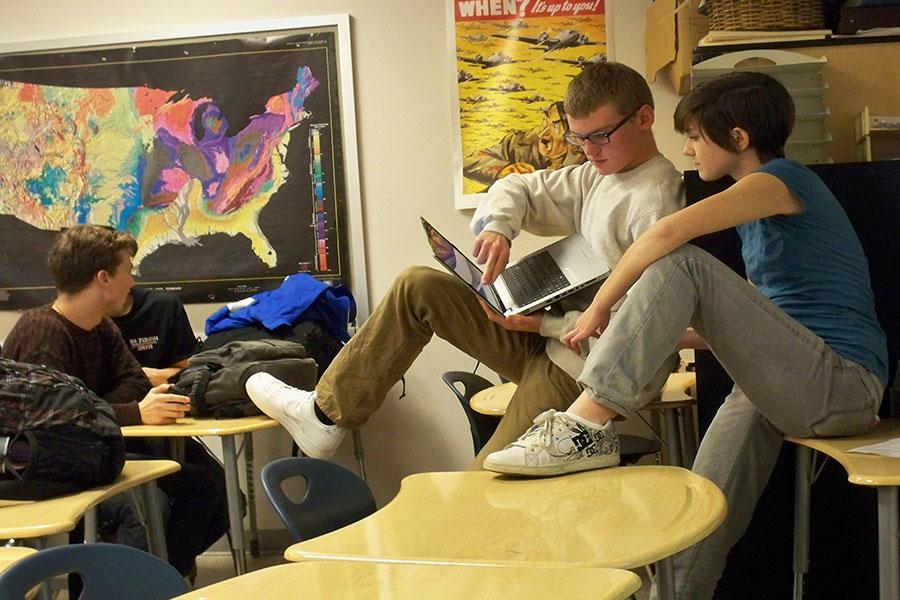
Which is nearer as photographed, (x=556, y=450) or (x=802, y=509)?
(x=556, y=450)

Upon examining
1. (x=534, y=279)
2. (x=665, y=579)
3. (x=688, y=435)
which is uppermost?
(x=534, y=279)

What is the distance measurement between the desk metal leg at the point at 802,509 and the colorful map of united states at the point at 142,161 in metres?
2.67

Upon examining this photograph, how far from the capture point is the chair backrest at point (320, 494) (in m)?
1.91

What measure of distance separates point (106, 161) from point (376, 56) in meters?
1.24

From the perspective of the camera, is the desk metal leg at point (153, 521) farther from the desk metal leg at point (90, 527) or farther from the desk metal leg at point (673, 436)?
the desk metal leg at point (673, 436)

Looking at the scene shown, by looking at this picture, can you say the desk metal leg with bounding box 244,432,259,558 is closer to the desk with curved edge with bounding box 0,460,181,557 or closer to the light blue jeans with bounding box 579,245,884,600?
the desk with curved edge with bounding box 0,460,181,557

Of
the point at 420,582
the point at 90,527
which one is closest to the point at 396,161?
the point at 90,527

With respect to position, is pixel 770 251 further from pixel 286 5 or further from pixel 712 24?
pixel 286 5

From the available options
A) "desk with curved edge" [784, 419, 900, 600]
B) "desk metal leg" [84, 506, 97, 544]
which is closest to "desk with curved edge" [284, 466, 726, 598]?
"desk with curved edge" [784, 419, 900, 600]

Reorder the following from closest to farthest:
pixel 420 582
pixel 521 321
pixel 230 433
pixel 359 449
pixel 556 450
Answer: pixel 420 582 → pixel 556 450 → pixel 521 321 → pixel 230 433 → pixel 359 449

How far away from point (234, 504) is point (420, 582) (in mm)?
2023

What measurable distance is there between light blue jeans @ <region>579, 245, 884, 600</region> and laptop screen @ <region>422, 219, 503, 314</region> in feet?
1.82

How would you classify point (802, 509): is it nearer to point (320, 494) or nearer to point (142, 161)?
point (320, 494)

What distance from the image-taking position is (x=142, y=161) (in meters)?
4.46
